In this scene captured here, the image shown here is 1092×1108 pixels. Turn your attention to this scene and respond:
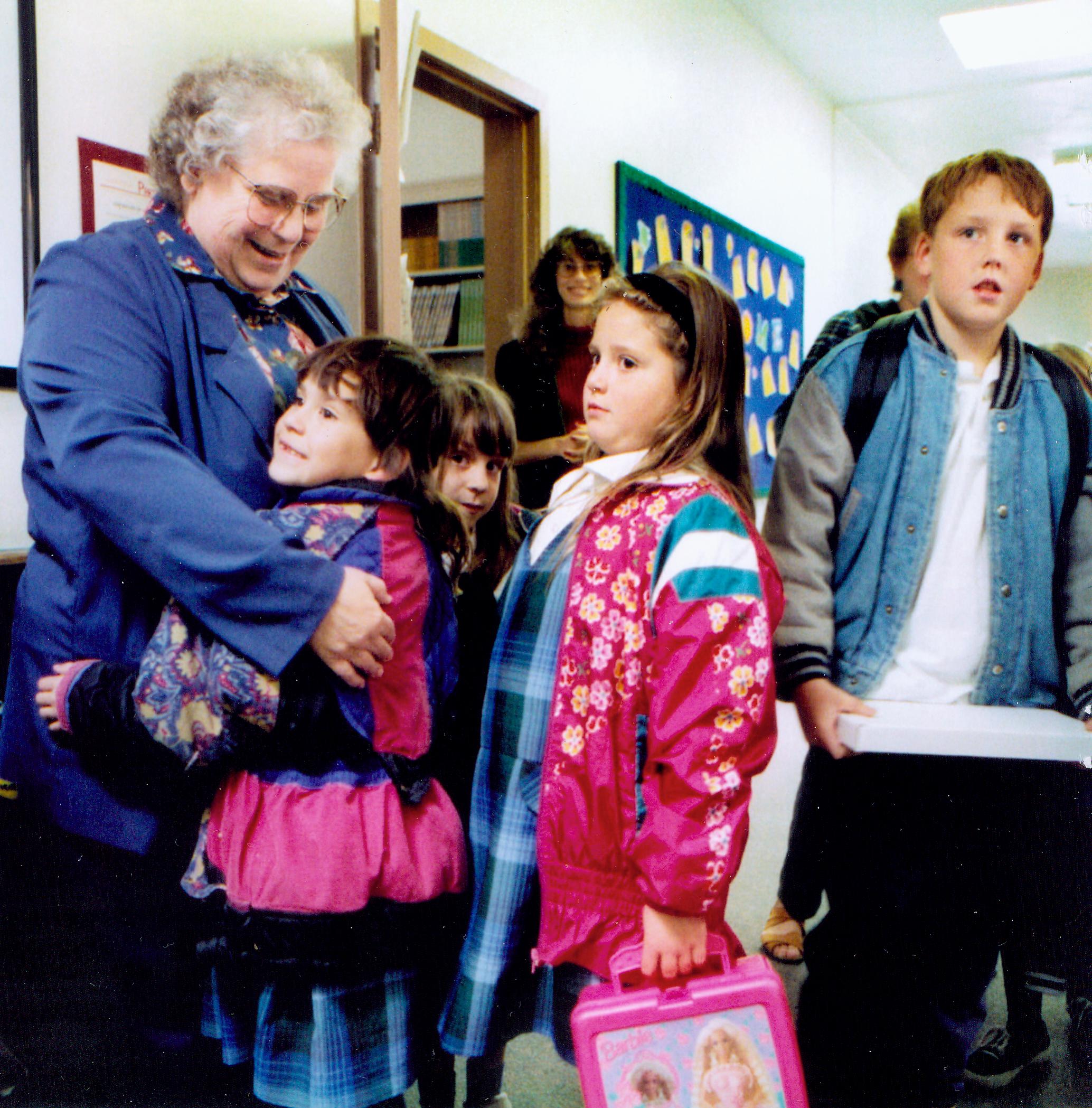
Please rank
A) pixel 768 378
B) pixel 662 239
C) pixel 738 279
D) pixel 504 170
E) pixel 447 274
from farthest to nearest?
pixel 768 378, pixel 738 279, pixel 447 274, pixel 662 239, pixel 504 170

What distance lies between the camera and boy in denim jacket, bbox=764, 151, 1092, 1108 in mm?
1336

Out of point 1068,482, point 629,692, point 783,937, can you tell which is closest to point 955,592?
point 1068,482

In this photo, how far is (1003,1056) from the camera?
176cm

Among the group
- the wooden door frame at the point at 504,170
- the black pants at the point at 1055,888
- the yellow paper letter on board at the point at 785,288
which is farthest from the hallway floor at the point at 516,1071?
the yellow paper letter on board at the point at 785,288

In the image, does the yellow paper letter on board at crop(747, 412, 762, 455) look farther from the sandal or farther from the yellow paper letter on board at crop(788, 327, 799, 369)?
the sandal

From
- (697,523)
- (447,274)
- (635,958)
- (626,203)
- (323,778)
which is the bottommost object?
(635,958)

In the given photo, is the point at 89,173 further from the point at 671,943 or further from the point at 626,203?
the point at 626,203

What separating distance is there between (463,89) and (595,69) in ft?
2.69

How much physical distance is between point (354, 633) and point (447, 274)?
136 inches

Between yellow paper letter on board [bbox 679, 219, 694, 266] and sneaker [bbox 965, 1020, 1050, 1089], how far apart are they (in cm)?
306

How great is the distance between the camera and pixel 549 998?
3.86ft

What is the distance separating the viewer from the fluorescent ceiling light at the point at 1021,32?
11.0ft

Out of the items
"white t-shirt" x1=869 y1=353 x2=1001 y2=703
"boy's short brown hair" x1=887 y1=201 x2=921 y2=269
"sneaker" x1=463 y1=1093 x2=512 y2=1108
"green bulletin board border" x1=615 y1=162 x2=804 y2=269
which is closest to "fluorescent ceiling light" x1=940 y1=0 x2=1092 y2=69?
"green bulletin board border" x1=615 y1=162 x2=804 y2=269

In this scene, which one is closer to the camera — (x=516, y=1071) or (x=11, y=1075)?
(x=11, y=1075)
